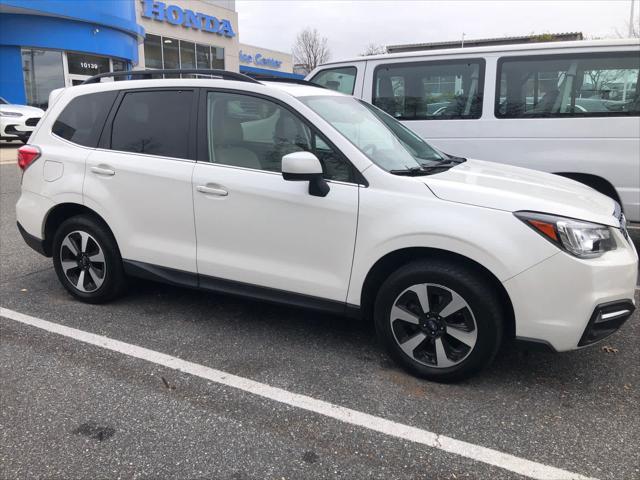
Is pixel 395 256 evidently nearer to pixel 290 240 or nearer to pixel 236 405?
pixel 290 240

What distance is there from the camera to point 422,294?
3.05 m

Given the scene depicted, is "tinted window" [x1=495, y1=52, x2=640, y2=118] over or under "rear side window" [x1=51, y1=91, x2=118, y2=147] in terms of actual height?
over

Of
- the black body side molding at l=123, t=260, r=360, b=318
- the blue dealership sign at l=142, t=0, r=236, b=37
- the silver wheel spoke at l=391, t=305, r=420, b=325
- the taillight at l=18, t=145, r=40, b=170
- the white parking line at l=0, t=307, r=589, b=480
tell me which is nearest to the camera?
the white parking line at l=0, t=307, r=589, b=480

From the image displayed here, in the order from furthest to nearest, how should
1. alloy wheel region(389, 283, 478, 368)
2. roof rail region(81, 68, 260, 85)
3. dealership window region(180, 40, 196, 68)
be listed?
dealership window region(180, 40, 196, 68)
roof rail region(81, 68, 260, 85)
alloy wheel region(389, 283, 478, 368)

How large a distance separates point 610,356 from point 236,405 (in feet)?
8.08

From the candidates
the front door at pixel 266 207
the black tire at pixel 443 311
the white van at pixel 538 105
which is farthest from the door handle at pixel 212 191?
the white van at pixel 538 105

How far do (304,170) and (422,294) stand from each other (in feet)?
3.25

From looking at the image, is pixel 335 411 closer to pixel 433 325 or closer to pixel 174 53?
pixel 433 325

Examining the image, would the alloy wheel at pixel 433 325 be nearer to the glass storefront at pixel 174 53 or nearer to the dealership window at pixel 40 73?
the dealership window at pixel 40 73

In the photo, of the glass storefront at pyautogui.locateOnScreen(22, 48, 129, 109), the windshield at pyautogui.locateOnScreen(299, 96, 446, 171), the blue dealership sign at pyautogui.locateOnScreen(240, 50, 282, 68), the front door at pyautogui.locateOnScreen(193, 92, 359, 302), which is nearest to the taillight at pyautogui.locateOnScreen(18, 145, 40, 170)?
the front door at pyautogui.locateOnScreen(193, 92, 359, 302)

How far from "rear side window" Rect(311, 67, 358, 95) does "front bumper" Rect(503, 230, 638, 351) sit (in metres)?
4.15

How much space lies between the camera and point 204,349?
11.6ft

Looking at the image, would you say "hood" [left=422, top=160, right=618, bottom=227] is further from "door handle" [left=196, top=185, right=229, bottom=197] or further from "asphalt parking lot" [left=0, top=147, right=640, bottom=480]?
"door handle" [left=196, top=185, right=229, bottom=197]

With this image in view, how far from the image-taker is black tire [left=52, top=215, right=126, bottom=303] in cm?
409
